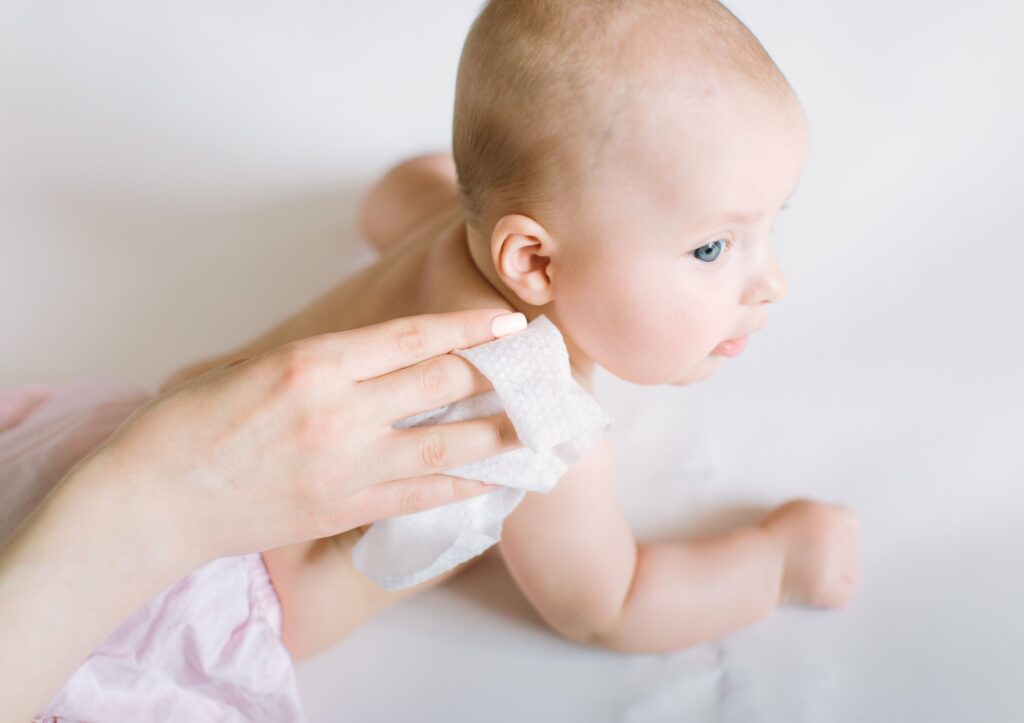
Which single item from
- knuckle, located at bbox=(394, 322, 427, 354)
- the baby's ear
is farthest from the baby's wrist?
knuckle, located at bbox=(394, 322, 427, 354)

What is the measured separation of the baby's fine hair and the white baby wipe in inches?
5.7

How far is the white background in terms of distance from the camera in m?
1.17

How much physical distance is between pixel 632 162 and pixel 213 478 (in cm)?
46

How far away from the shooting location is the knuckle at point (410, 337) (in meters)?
0.89

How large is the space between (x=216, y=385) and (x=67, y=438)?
0.35 m

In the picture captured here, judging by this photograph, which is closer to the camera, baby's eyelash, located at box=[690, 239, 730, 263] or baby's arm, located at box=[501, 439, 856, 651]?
baby's eyelash, located at box=[690, 239, 730, 263]

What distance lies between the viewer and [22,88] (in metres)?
1.76

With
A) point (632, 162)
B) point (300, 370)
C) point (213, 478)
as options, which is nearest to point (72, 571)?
point (213, 478)

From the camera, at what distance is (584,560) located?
3.66ft

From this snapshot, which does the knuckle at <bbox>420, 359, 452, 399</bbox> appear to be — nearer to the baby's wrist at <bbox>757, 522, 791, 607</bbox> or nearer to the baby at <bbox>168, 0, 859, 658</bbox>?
the baby at <bbox>168, 0, 859, 658</bbox>

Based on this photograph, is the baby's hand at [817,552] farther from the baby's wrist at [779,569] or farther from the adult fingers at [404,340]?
the adult fingers at [404,340]

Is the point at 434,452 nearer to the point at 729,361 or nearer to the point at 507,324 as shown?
the point at 507,324

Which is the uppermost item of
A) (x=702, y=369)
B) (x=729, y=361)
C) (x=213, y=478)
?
(x=213, y=478)

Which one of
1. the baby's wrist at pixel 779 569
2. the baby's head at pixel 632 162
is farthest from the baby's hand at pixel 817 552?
the baby's head at pixel 632 162
